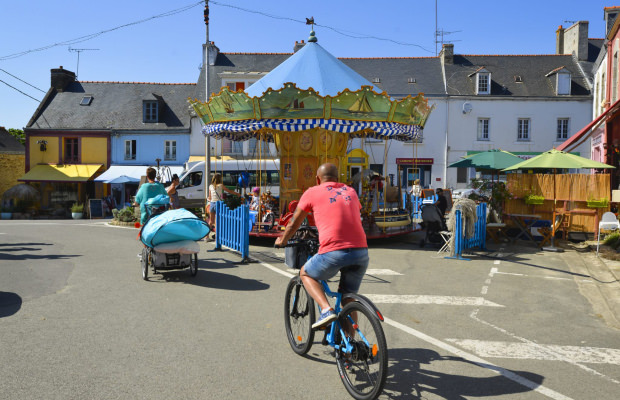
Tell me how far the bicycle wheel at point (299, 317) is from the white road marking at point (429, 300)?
2289 mm

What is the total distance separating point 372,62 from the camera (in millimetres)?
36594

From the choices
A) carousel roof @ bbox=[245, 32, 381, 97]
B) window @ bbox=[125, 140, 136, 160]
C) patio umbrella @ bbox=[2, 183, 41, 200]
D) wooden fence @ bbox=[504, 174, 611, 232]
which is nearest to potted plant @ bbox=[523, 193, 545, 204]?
wooden fence @ bbox=[504, 174, 611, 232]

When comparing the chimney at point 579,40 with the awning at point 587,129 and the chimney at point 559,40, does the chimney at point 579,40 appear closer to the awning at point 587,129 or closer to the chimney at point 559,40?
the chimney at point 559,40

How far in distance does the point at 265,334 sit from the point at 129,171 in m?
29.0

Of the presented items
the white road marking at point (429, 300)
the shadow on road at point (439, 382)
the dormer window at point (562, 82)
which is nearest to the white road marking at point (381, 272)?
the white road marking at point (429, 300)

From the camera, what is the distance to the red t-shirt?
432cm

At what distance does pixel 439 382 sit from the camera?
436 cm

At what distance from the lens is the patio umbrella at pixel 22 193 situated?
2947 cm

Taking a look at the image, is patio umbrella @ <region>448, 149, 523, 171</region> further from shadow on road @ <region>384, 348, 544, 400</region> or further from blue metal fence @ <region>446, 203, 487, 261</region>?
shadow on road @ <region>384, 348, 544, 400</region>

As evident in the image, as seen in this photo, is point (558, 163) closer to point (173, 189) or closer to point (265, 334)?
point (173, 189)

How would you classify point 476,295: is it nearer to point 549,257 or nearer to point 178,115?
point 549,257

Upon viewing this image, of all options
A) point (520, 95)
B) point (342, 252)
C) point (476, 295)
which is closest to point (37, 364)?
point (342, 252)

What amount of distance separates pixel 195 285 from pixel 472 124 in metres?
29.2

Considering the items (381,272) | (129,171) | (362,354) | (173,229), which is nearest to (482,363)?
(362,354)
